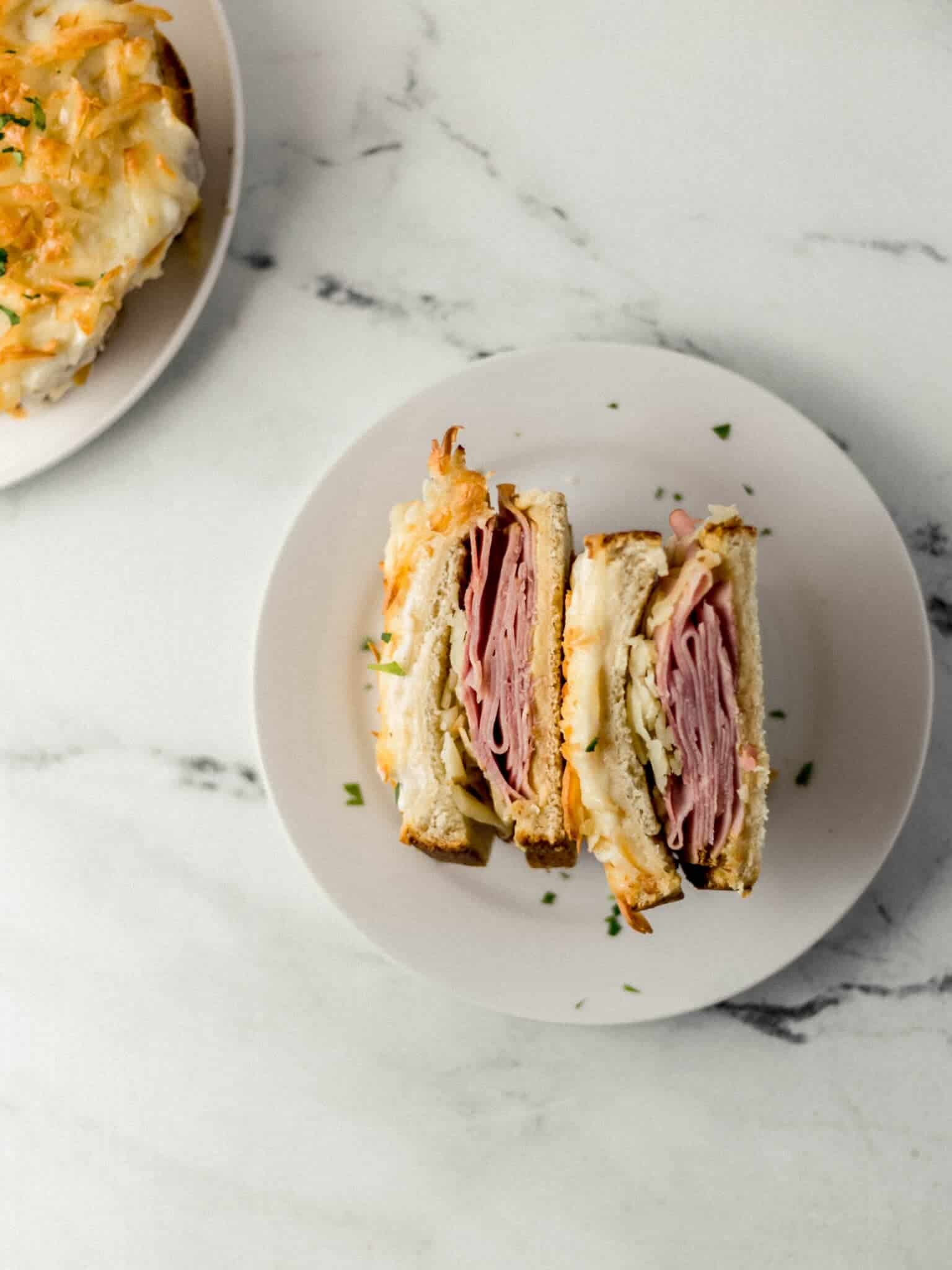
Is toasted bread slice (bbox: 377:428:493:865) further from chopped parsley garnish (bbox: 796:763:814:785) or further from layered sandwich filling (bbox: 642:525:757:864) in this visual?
chopped parsley garnish (bbox: 796:763:814:785)

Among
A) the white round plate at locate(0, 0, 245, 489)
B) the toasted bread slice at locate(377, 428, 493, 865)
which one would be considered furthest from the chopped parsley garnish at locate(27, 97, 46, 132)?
the toasted bread slice at locate(377, 428, 493, 865)

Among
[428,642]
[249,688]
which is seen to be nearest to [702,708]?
[428,642]

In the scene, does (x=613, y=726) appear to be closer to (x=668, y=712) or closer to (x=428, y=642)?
(x=668, y=712)

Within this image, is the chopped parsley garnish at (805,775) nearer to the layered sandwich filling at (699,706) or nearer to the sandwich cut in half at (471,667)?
Answer: the layered sandwich filling at (699,706)

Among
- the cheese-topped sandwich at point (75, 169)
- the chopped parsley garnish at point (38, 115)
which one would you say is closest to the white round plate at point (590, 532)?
the cheese-topped sandwich at point (75, 169)

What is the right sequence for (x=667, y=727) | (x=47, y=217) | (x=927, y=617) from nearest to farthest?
(x=667, y=727) < (x=47, y=217) < (x=927, y=617)

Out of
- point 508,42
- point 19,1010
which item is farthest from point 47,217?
point 19,1010

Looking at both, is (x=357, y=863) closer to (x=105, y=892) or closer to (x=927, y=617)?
(x=105, y=892)
